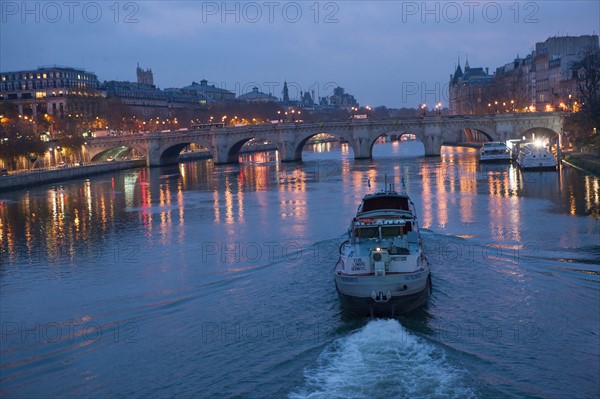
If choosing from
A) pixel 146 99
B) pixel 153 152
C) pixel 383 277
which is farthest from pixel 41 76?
pixel 383 277

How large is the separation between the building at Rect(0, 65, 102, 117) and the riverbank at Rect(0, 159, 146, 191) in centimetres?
4084

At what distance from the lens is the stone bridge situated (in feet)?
244

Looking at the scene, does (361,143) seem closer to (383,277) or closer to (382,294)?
(383,277)

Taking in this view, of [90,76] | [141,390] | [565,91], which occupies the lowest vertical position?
[141,390]

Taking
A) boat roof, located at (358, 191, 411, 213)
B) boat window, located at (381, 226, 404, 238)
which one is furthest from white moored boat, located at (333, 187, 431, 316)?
boat roof, located at (358, 191, 411, 213)

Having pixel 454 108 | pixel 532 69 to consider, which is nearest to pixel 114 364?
pixel 532 69

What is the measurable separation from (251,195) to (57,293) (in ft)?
83.3

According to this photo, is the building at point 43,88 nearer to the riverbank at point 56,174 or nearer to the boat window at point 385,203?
the riverbank at point 56,174

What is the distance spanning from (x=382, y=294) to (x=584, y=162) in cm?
3990

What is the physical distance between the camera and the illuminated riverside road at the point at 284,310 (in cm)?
1430

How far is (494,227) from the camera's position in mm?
29156

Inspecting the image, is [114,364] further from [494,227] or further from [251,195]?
[251,195]

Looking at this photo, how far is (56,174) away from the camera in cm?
6656

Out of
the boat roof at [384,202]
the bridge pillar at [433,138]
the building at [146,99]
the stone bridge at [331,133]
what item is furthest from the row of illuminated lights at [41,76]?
the boat roof at [384,202]
